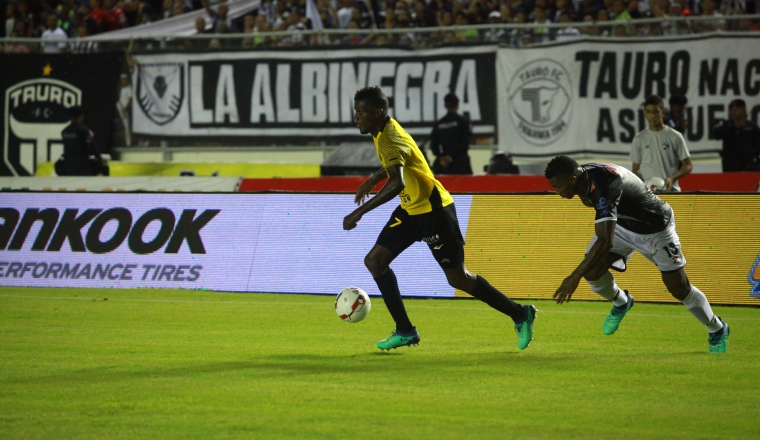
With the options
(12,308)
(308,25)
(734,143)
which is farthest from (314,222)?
(308,25)

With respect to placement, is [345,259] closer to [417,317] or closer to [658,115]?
[417,317]

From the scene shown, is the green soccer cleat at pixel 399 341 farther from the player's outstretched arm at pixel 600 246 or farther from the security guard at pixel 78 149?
the security guard at pixel 78 149

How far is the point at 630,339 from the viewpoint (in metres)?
9.64

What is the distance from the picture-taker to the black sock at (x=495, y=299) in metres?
8.77

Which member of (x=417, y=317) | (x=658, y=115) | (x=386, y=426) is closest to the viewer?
(x=386, y=426)

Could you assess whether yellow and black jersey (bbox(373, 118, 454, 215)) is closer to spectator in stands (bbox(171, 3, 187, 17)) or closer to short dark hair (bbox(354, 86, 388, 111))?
short dark hair (bbox(354, 86, 388, 111))

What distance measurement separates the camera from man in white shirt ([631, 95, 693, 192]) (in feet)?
44.3

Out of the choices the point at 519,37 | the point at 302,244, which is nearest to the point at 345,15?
the point at 519,37

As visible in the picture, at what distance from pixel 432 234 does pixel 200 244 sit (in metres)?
6.16

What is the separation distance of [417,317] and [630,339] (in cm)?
264

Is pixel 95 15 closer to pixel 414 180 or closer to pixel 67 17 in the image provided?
pixel 67 17

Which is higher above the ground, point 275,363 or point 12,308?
point 275,363

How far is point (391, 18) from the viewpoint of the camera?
2184 cm

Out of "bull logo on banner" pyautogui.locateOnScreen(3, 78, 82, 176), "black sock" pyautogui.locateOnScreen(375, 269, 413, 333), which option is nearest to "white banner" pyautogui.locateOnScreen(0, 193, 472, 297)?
"black sock" pyautogui.locateOnScreen(375, 269, 413, 333)
